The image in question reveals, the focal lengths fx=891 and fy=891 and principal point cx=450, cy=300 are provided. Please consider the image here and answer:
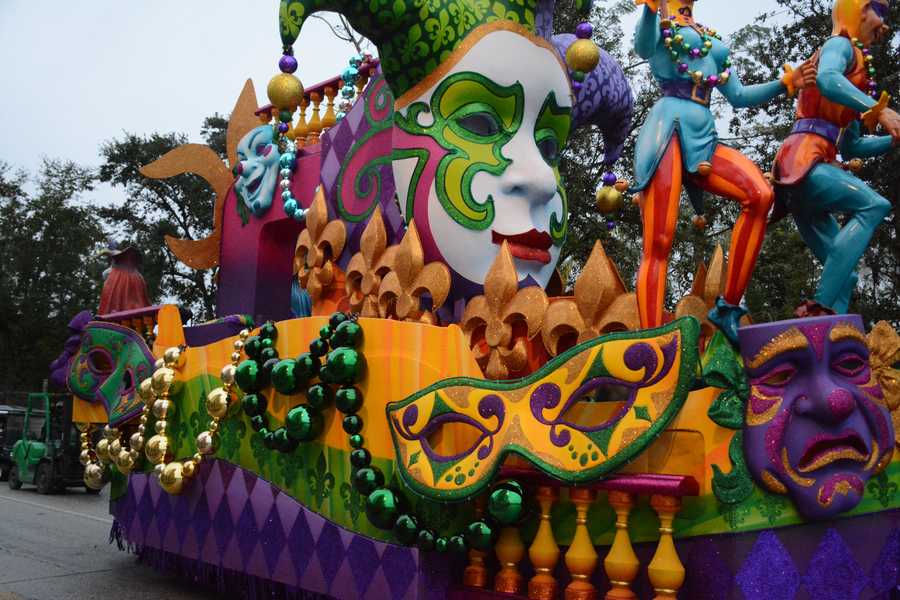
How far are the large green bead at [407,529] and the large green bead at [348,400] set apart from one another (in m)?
0.62

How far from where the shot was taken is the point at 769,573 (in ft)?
10.2

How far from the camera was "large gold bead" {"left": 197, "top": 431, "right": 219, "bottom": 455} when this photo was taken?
5156mm

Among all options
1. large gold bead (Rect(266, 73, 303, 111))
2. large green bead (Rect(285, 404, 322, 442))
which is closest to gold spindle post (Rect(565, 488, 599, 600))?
large green bead (Rect(285, 404, 322, 442))

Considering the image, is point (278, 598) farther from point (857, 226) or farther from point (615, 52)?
point (615, 52)

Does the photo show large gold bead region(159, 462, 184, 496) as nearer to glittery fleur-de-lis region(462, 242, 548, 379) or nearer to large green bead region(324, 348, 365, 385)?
large green bead region(324, 348, 365, 385)

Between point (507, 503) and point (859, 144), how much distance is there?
242cm

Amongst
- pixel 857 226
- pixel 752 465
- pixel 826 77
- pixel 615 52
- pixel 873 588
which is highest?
pixel 615 52

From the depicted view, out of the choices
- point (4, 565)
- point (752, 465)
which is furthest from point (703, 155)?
point (4, 565)

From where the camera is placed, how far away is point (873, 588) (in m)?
3.23

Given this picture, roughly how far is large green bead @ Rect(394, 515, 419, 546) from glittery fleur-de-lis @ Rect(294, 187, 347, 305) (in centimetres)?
181

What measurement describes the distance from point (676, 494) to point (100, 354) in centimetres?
491

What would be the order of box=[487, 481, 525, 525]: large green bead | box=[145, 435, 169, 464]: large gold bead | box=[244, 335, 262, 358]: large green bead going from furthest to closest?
1. box=[145, 435, 169, 464]: large gold bead
2. box=[244, 335, 262, 358]: large green bead
3. box=[487, 481, 525, 525]: large green bead

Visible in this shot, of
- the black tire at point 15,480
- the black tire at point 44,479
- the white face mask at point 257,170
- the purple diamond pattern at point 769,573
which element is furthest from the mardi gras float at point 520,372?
the black tire at point 15,480

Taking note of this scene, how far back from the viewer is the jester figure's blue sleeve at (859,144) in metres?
4.17
